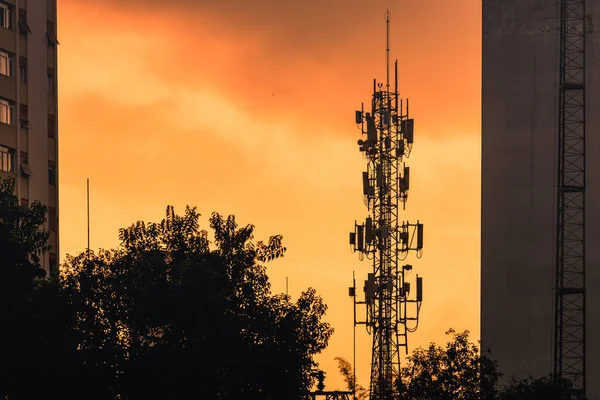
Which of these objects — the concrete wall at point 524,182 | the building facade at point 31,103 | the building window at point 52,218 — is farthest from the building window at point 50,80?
the concrete wall at point 524,182

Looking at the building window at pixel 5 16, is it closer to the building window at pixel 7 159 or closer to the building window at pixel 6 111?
the building window at pixel 6 111

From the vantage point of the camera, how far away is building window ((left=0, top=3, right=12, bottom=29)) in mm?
86812

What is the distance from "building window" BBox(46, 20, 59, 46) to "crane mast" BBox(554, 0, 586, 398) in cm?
3071

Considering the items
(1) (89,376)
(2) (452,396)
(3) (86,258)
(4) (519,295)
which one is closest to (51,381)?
(1) (89,376)

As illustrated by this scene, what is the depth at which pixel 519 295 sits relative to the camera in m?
109

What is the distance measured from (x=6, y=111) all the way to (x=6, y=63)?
2480 mm

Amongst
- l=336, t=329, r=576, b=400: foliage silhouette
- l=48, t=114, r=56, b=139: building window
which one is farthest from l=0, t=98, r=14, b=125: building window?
l=336, t=329, r=576, b=400: foliage silhouette

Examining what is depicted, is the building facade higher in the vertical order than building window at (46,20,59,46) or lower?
lower

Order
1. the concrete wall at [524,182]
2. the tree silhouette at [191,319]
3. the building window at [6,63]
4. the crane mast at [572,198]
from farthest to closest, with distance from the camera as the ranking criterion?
the concrete wall at [524,182] < the crane mast at [572,198] < the building window at [6,63] < the tree silhouette at [191,319]

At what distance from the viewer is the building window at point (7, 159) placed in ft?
283

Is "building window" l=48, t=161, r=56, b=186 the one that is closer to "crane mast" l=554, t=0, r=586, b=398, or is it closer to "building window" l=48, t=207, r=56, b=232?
"building window" l=48, t=207, r=56, b=232

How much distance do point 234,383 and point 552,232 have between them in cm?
5619

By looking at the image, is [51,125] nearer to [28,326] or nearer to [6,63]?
[6,63]

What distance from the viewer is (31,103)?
89.6 metres
